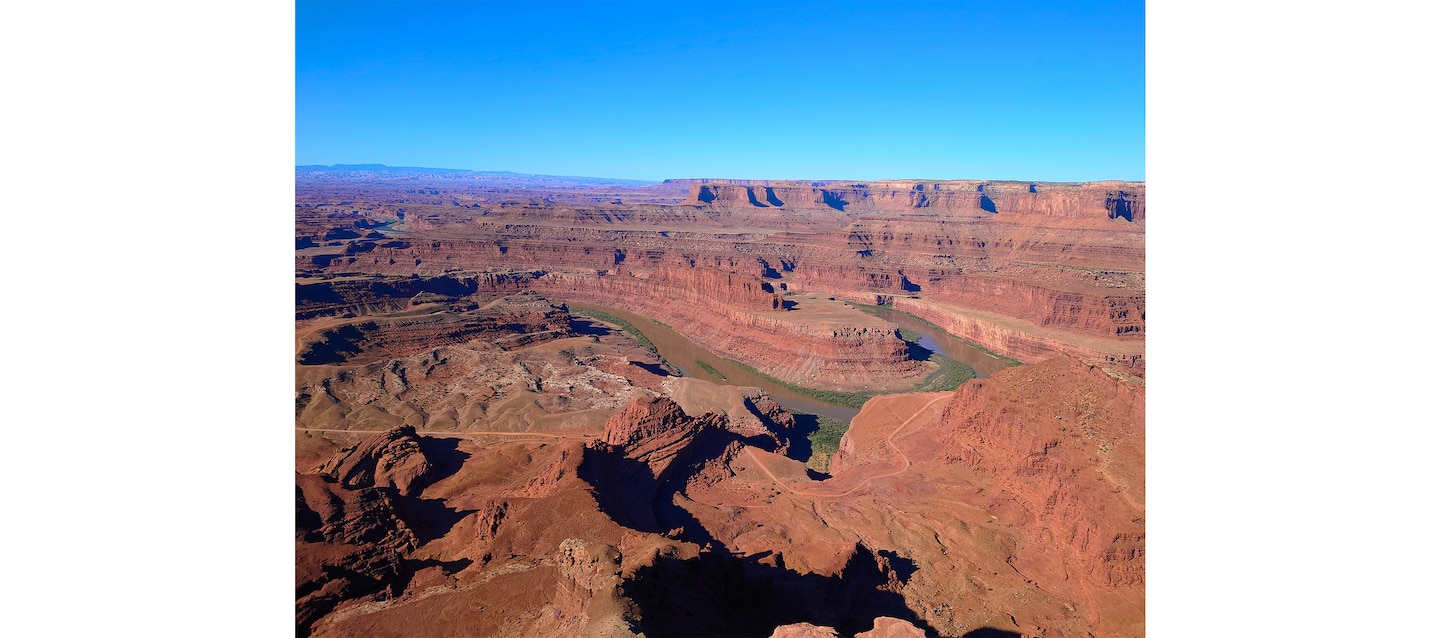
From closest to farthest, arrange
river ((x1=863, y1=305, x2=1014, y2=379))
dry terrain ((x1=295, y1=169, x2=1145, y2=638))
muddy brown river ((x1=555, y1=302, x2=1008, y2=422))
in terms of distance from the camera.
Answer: dry terrain ((x1=295, y1=169, x2=1145, y2=638)) → muddy brown river ((x1=555, y1=302, x2=1008, y2=422)) → river ((x1=863, y1=305, x2=1014, y2=379))

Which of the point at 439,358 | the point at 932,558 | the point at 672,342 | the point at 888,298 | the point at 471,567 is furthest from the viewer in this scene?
the point at 888,298

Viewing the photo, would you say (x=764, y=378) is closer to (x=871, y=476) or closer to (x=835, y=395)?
(x=835, y=395)

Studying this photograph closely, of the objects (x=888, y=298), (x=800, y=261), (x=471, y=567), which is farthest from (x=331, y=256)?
(x=471, y=567)

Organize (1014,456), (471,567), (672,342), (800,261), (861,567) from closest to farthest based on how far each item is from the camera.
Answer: (471,567) → (861,567) → (1014,456) → (672,342) → (800,261)

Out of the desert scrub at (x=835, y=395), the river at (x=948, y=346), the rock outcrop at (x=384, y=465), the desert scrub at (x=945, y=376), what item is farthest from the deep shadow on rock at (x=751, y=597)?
the river at (x=948, y=346)

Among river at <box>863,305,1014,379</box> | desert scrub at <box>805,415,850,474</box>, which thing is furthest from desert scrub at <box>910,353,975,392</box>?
desert scrub at <box>805,415,850,474</box>

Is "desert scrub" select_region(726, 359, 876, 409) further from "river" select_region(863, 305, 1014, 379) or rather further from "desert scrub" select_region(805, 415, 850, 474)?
"river" select_region(863, 305, 1014, 379)

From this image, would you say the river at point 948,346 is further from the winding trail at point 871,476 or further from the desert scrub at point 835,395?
the winding trail at point 871,476

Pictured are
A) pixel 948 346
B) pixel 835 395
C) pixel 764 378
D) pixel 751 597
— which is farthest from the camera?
pixel 948 346

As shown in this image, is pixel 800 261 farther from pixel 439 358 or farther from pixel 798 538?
pixel 798 538

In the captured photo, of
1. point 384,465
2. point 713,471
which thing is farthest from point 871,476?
point 384,465

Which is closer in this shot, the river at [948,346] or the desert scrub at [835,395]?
the desert scrub at [835,395]
